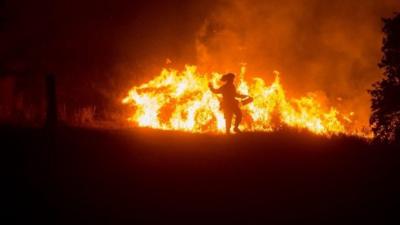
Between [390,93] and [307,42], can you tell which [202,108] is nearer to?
[390,93]

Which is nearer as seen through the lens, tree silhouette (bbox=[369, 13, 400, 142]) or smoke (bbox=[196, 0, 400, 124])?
tree silhouette (bbox=[369, 13, 400, 142])

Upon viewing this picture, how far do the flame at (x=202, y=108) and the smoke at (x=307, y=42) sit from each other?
4992 mm

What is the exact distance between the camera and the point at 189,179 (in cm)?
1020

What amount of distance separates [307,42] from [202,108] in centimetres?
1179

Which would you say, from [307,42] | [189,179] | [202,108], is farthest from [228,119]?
[307,42]

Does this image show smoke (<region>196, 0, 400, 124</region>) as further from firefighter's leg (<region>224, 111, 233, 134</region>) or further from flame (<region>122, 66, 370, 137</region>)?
firefighter's leg (<region>224, 111, 233, 134</region>)

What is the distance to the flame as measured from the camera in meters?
16.9

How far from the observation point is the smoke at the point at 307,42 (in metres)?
23.8

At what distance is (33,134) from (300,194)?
6.68 metres

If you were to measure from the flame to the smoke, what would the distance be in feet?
16.4

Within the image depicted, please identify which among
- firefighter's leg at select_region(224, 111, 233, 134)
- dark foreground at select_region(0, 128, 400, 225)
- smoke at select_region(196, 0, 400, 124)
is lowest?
dark foreground at select_region(0, 128, 400, 225)

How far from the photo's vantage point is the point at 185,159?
37.6 feet

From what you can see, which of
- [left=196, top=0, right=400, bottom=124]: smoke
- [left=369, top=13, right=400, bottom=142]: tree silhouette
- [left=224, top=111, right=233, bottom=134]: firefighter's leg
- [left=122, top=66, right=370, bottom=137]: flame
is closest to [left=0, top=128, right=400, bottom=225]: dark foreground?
[left=224, top=111, right=233, bottom=134]: firefighter's leg

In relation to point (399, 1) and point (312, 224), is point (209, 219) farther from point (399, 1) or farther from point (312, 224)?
point (399, 1)
